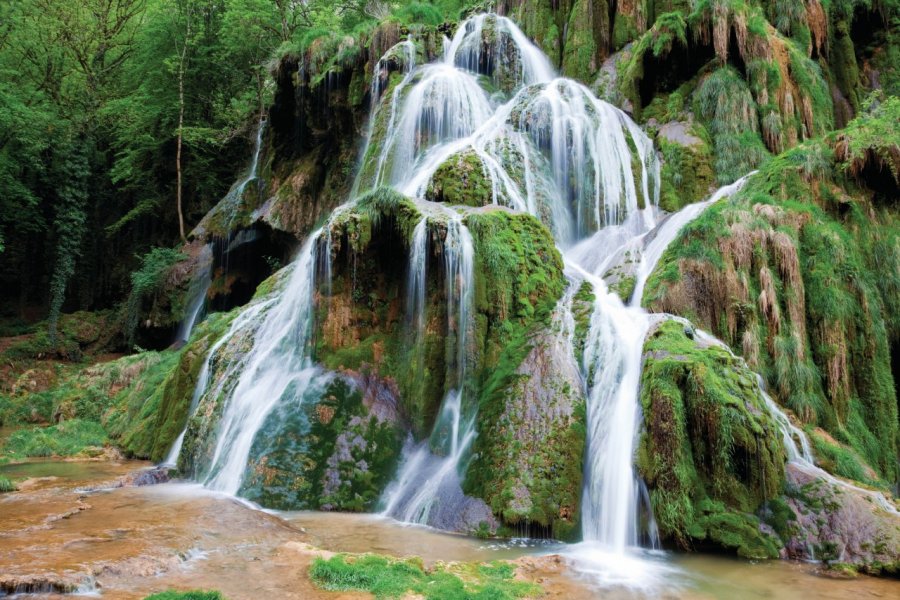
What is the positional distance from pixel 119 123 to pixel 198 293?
1081 cm

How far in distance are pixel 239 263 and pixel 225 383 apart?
1328 centimetres

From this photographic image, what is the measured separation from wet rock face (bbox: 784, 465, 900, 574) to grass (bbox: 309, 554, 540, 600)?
3465mm

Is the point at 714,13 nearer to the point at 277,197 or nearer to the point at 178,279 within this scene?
the point at 277,197

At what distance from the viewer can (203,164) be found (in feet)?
90.6

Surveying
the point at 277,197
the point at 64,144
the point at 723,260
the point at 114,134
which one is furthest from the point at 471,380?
the point at 114,134

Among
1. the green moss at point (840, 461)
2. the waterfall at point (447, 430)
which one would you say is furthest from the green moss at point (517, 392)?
the green moss at point (840, 461)

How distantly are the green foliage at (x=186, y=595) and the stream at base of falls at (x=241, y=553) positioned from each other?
20 centimetres

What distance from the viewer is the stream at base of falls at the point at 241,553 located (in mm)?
5000

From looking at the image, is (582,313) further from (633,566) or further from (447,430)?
(633,566)

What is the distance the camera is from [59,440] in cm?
1407

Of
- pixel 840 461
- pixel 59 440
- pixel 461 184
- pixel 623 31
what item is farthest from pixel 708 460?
pixel 623 31

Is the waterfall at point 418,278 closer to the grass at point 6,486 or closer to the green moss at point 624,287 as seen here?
the green moss at point 624,287

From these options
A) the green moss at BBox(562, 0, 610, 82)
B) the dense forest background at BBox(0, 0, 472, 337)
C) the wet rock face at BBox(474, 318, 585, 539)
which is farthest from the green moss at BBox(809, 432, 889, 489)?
the dense forest background at BBox(0, 0, 472, 337)

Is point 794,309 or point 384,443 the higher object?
point 794,309
